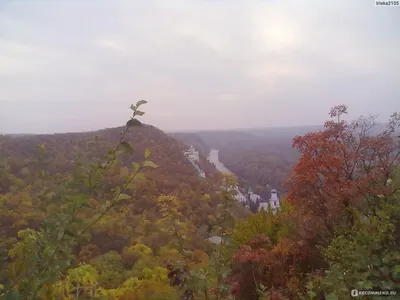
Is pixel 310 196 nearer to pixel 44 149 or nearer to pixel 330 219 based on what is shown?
pixel 330 219

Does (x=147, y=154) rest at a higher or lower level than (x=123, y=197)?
higher

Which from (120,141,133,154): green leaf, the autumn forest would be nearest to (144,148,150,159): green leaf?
the autumn forest

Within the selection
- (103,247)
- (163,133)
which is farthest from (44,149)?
(163,133)

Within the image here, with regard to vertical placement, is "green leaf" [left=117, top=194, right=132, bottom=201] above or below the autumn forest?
above

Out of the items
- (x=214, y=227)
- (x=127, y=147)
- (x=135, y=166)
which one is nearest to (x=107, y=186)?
(x=135, y=166)

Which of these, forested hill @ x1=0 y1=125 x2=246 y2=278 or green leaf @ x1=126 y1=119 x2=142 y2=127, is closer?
green leaf @ x1=126 y1=119 x2=142 y2=127

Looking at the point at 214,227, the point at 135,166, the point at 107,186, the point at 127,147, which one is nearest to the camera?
the point at 127,147

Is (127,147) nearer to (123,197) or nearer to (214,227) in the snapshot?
(123,197)

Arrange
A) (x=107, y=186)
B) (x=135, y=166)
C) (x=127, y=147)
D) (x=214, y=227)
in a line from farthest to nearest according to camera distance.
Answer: (x=214, y=227) → (x=107, y=186) → (x=135, y=166) → (x=127, y=147)

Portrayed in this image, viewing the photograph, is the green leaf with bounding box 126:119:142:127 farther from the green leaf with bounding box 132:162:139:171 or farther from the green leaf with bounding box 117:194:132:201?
the green leaf with bounding box 117:194:132:201
